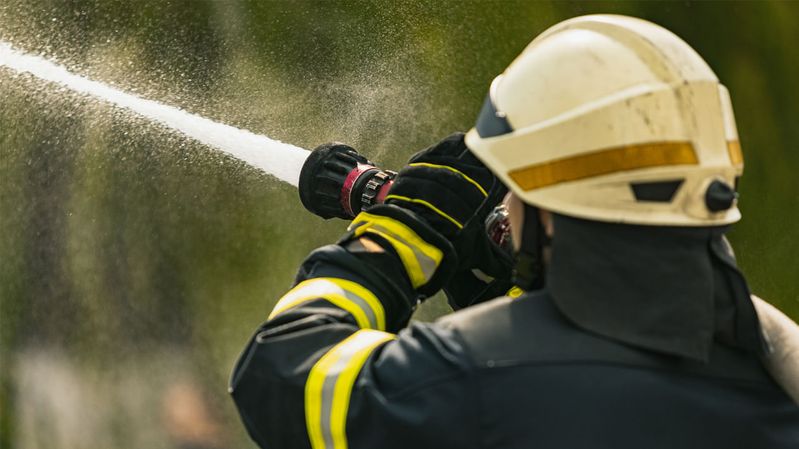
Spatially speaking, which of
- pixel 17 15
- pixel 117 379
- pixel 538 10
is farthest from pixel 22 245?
pixel 538 10

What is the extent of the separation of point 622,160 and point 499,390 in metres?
0.43

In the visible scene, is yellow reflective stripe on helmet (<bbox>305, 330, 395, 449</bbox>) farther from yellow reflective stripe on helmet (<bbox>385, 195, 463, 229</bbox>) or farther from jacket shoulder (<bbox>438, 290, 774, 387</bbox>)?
yellow reflective stripe on helmet (<bbox>385, 195, 463, 229</bbox>)

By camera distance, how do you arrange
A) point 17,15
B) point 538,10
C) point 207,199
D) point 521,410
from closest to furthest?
1. point 521,410
2. point 538,10
3. point 17,15
4. point 207,199

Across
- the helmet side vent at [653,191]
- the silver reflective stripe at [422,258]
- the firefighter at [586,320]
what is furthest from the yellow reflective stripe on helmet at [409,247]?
the helmet side vent at [653,191]

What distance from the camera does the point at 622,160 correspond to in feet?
5.12

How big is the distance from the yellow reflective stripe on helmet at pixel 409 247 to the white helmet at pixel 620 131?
0.32 metres

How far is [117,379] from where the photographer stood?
16.1 ft

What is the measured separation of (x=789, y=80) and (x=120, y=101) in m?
2.89

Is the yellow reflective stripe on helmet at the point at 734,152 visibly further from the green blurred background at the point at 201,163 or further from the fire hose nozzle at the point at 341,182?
the green blurred background at the point at 201,163

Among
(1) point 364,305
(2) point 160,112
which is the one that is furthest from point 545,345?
(2) point 160,112

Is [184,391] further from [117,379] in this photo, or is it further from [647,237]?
[647,237]

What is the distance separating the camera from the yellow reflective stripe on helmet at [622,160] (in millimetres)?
1555

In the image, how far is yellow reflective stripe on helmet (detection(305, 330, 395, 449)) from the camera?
1601mm

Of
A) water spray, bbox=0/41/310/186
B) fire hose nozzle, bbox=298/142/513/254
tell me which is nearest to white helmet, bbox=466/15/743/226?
fire hose nozzle, bbox=298/142/513/254
